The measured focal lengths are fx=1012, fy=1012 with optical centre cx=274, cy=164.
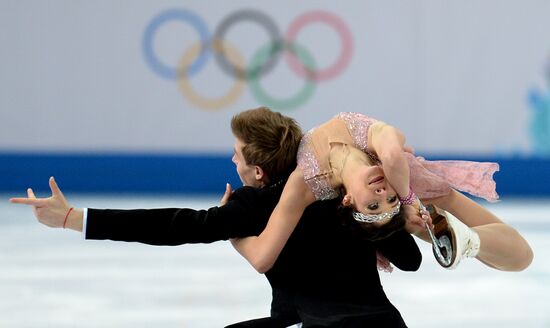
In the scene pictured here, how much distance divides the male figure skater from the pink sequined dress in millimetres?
66

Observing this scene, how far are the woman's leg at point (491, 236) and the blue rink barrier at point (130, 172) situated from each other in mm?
4936

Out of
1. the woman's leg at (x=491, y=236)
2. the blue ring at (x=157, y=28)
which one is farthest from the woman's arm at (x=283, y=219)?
the blue ring at (x=157, y=28)

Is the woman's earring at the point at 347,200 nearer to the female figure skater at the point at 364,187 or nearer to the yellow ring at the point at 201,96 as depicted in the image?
the female figure skater at the point at 364,187

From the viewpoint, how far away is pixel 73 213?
215 centimetres

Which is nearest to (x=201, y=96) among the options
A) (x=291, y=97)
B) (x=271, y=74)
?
(x=271, y=74)

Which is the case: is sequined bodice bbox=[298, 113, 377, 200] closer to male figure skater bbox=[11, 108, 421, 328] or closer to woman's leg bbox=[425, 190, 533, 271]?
male figure skater bbox=[11, 108, 421, 328]

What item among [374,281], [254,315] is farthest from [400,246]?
[254,315]

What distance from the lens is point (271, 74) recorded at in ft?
24.8

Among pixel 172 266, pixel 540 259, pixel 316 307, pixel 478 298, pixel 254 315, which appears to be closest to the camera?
pixel 316 307

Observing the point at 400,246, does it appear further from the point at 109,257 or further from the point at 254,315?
the point at 109,257

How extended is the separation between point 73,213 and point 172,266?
214 cm

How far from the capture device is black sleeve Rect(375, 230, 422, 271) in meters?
2.30

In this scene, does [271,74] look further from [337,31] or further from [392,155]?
[392,155]

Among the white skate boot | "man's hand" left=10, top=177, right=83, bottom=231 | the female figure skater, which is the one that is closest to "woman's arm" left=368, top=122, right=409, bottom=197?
the female figure skater
